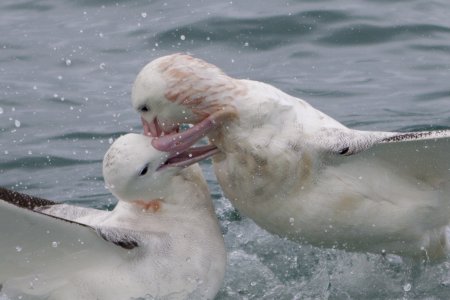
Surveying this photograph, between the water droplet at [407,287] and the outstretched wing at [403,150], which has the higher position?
the outstretched wing at [403,150]

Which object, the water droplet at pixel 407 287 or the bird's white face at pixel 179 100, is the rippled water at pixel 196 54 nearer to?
the water droplet at pixel 407 287

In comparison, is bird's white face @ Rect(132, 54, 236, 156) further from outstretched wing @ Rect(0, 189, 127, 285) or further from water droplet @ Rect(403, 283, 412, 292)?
water droplet @ Rect(403, 283, 412, 292)

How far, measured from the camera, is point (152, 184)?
9078 mm

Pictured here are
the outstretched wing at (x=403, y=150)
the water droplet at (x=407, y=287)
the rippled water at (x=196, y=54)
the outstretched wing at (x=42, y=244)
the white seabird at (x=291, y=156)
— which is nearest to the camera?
the outstretched wing at (x=42, y=244)

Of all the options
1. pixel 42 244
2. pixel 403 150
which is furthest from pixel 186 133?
pixel 403 150

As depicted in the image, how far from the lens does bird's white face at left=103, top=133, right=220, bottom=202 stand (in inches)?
348

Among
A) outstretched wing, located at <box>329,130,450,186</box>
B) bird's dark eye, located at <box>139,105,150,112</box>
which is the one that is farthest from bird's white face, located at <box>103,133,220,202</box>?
outstretched wing, located at <box>329,130,450,186</box>

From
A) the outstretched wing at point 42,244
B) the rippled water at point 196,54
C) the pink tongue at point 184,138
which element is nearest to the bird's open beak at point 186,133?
the pink tongue at point 184,138

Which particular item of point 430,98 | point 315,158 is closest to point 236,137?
point 315,158

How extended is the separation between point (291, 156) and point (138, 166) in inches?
39.2

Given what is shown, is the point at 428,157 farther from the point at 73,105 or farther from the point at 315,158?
the point at 73,105

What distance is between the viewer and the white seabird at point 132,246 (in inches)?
340

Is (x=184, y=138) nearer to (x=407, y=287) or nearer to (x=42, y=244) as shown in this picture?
(x=42, y=244)

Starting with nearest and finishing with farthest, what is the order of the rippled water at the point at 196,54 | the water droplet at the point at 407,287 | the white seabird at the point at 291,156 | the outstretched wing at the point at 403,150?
the outstretched wing at the point at 403,150, the white seabird at the point at 291,156, the water droplet at the point at 407,287, the rippled water at the point at 196,54
